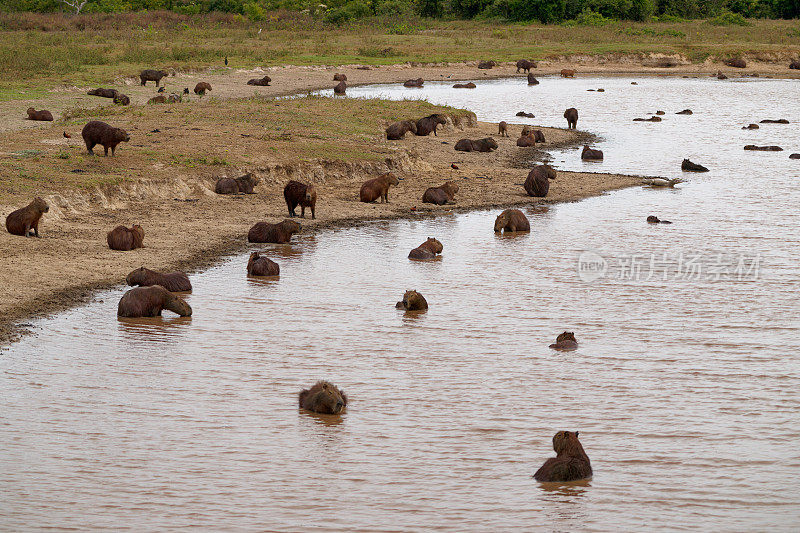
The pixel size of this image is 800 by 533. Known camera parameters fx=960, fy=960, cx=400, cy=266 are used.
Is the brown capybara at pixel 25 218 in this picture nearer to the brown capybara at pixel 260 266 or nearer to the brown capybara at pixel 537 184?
the brown capybara at pixel 260 266

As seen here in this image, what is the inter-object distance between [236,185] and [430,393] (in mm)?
9678

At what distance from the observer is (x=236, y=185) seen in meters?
17.6

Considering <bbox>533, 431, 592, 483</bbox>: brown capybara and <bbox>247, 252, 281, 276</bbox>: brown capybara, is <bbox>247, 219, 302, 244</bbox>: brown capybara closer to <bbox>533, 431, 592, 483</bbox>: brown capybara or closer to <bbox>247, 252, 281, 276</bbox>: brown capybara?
<bbox>247, 252, 281, 276</bbox>: brown capybara

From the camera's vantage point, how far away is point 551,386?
30.1ft

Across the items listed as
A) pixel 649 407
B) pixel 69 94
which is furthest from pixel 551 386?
pixel 69 94

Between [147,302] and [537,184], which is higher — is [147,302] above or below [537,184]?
below

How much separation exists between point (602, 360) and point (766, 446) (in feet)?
7.74

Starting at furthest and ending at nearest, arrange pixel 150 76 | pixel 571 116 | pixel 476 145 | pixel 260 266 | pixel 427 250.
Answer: pixel 150 76 < pixel 571 116 < pixel 476 145 < pixel 427 250 < pixel 260 266

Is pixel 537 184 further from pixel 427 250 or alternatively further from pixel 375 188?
pixel 427 250

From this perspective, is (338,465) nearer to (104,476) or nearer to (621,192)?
(104,476)

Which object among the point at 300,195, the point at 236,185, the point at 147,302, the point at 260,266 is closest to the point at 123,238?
the point at 260,266

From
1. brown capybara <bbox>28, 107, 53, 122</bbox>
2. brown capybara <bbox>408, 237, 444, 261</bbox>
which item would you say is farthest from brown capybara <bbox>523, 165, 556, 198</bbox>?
brown capybara <bbox>28, 107, 53, 122</bbox>

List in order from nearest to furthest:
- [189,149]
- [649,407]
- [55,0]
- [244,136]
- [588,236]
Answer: [649,407]
[588,236]
[189,149]
[244,136]
[55,0]

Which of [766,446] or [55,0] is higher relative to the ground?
[55,0]
